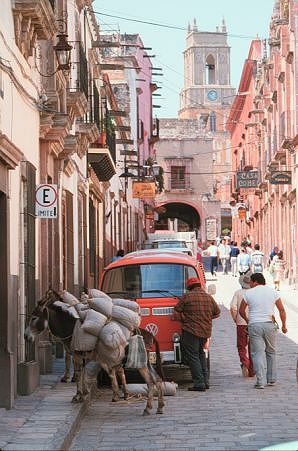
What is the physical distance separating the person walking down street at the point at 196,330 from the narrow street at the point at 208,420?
0.91 feet

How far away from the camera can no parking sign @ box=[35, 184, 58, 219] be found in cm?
1482

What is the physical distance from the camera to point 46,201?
48.9 ft

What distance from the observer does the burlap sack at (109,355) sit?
12.5 meters

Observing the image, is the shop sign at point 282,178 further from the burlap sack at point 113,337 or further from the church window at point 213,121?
the church window at point 213,121

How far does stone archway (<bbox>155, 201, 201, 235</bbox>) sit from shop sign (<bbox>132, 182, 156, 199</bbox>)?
32.1 meters

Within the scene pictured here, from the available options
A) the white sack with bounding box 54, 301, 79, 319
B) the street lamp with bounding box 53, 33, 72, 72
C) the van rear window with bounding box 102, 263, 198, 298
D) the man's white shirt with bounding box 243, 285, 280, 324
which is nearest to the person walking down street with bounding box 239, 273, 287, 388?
the man's white shirt with bounding box 243, 285, 280, 324

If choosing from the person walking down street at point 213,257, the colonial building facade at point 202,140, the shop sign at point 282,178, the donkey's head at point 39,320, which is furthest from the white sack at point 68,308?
the colonial building facade at point 202,140

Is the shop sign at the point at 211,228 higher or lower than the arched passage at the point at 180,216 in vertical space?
lower

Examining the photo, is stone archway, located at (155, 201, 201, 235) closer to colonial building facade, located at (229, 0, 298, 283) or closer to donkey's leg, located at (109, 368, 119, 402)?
colonial building facade, located at (229, 0, 298, 283)

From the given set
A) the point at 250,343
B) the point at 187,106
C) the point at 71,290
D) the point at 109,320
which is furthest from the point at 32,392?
the point at 187,106

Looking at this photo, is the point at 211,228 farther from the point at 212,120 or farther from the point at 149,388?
the point at 149,388

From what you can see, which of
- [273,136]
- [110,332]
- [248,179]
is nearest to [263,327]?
[110,332]

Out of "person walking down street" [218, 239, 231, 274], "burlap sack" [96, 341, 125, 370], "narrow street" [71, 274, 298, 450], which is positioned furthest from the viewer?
"person walking down street" [218, 239, 231, 274]

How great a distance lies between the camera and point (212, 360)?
19109 mm
